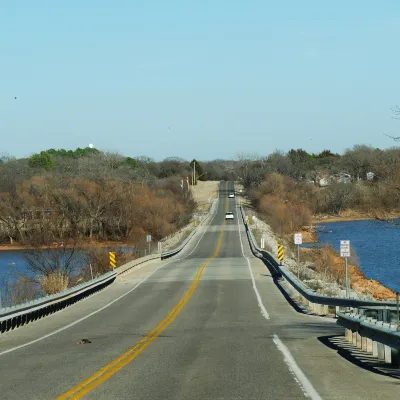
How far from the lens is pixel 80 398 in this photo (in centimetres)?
902

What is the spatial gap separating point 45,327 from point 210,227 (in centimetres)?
8448

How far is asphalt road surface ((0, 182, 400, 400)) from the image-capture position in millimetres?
9555

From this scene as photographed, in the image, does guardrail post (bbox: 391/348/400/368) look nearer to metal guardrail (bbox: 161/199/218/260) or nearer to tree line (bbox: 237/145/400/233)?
metal guardrail (bbox: 161/199/218/260)

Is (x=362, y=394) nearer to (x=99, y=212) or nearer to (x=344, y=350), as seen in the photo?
(x=344, y=350)

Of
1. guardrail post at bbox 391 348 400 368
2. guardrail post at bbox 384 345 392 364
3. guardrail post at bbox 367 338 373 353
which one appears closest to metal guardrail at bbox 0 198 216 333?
guardrail post at bbox 367 338 373 353

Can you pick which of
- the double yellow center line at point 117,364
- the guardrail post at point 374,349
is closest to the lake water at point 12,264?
the double yellow center line at point 117,364

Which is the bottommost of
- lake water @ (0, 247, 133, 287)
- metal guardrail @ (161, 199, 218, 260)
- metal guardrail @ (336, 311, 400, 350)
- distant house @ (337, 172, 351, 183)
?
lake water @ (0, 247, 133, 287)

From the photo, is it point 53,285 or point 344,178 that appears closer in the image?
point 53,285

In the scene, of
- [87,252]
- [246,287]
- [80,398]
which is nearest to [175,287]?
[246,287]

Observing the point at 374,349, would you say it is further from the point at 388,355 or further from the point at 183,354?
the point at 183,354

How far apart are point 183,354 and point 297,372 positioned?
9.94 feet

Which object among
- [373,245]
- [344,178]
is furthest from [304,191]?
[373,245]

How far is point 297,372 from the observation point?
10914 mm

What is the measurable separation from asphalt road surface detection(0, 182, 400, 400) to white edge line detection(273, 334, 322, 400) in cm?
1
